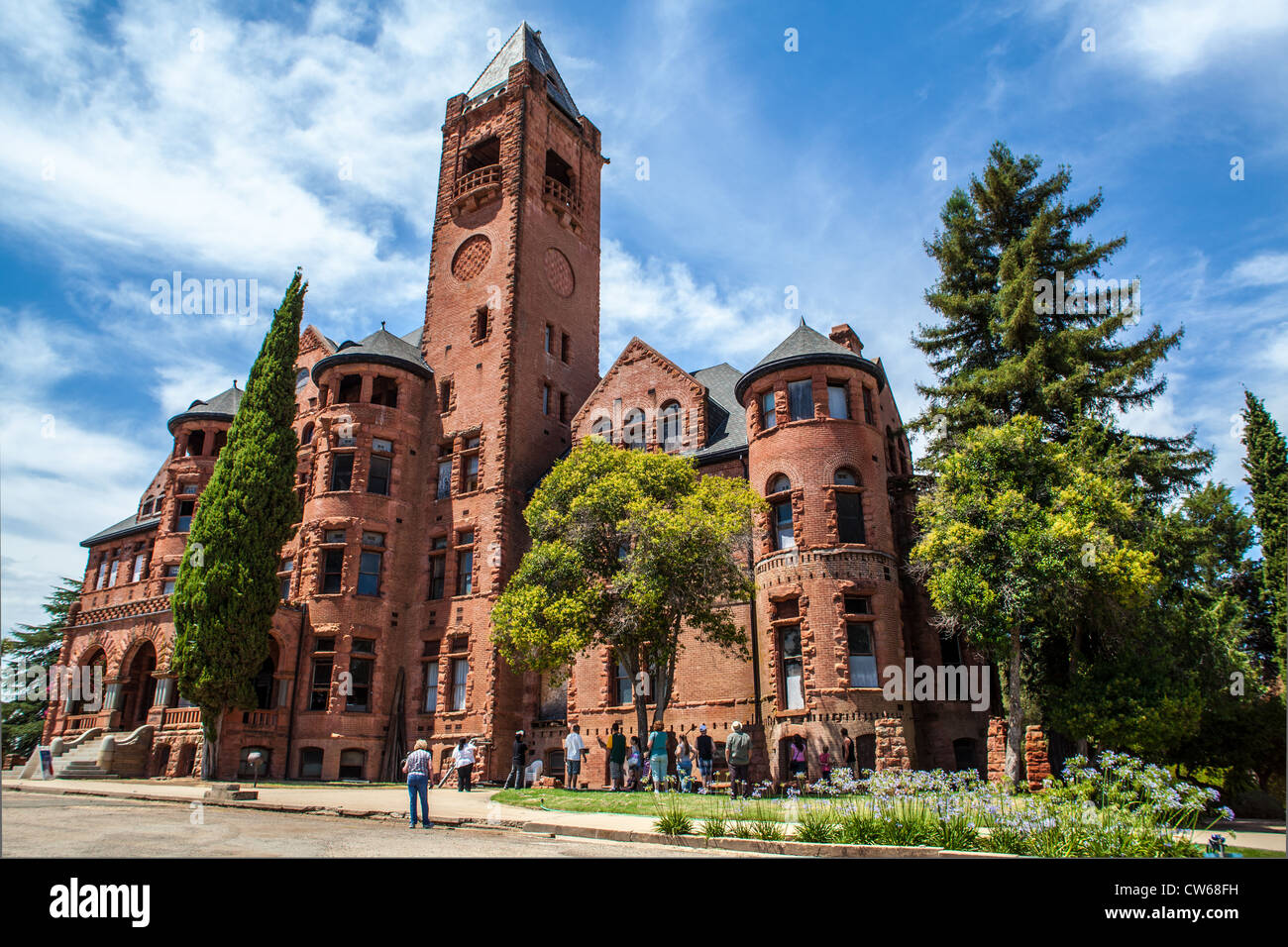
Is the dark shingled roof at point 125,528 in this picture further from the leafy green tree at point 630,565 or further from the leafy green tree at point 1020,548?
the leafy green tree at point 1020,548

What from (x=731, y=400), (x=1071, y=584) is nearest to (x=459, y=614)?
(x=731, y=400)

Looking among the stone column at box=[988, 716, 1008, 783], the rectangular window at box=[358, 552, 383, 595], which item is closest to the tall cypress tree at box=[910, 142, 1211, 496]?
the stone column at box=[988, 716, 1008, 783]

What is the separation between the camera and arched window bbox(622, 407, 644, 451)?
36781mm

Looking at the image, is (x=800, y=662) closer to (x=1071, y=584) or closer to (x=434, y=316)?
(x=1071, y=584)

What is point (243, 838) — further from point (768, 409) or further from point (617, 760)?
point (768, 409)

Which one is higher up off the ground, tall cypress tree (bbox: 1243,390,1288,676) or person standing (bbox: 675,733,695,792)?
tall cypress tree (bbox: 1243,390,1288,676)

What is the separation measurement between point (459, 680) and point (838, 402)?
1983cm

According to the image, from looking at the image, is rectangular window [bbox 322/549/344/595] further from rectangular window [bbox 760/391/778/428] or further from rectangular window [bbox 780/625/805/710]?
rectangular window [bbox 780/625/805/710]

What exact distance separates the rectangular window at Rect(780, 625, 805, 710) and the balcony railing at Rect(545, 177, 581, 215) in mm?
26925

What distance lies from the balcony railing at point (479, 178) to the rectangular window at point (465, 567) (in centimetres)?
1883

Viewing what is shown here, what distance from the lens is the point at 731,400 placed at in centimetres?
3738

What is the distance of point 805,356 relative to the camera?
30.9 meters

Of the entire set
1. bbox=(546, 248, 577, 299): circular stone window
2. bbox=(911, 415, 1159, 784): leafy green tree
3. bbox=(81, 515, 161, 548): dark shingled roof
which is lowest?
bbox=(911, 415, 1159, 784): leafy green tree

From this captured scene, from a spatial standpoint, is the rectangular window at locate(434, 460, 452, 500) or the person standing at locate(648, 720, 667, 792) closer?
the person standing at locate(648, 720, 667, 792)
